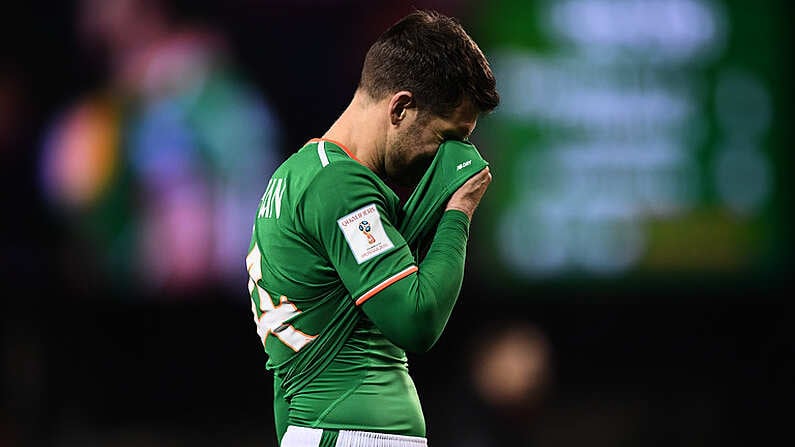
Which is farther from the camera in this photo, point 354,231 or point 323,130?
point 323,130

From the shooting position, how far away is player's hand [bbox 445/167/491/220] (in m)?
2.66

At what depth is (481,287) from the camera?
7.30 m

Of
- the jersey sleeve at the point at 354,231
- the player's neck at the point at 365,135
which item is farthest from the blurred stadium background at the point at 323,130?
the jersey sleeve at the point at 354,231

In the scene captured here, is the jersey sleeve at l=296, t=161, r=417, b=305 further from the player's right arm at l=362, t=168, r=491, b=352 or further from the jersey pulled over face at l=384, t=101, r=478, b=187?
the jersey pulled over face at l=384, t=101, r=478, b=187

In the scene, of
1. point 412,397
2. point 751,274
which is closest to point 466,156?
point 412,397

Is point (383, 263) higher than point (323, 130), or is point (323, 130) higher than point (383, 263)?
point (383, 263)

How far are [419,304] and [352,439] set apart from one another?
1.17 feet

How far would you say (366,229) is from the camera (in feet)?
8.18

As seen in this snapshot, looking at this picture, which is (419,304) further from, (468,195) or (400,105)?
(400,105)

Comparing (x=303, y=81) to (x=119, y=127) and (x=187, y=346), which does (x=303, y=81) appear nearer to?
(x=119, y=127)

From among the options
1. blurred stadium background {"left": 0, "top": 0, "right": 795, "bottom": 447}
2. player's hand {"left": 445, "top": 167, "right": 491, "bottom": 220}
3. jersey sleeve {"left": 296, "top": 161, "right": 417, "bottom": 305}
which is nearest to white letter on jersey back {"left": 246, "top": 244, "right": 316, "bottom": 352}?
jersey sleeve {"left": 296, "top": 161, "right": 417, "bottom": 305}

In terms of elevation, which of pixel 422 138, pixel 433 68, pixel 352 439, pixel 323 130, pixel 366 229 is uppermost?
pixel 433 68

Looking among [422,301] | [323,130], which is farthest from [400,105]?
[323,130]

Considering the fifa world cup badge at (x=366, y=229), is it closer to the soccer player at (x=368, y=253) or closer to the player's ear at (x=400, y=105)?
the soccer player at (x=368, y=253)
